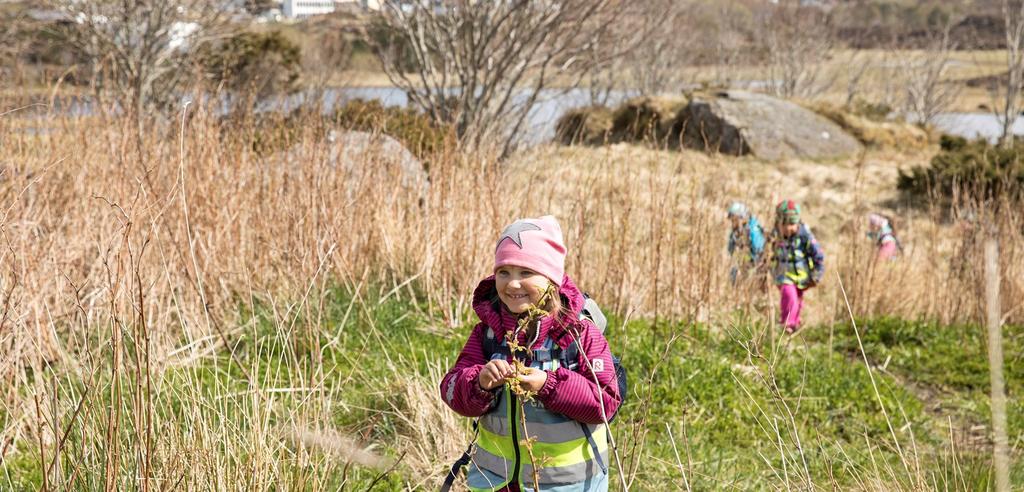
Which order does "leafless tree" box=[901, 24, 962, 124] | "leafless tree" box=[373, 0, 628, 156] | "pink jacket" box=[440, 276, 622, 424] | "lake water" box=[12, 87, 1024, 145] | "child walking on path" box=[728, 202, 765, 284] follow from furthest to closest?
"leafless tree" box=[901, 24, 962, 124] → "leafless tree" box=[373, 0, 628, 156] → "lake water" box=[12, 87, 1024, 145] → "child walking on path" box=[728, 202, 765, 284] → "pink jacket" box=[440, 276, 622, 424]

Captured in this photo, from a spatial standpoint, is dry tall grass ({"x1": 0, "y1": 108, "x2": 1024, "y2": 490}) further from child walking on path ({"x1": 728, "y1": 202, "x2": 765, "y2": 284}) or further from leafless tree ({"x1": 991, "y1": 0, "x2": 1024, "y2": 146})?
leafless tree ({"x1": 991, "y1": 0, "x2": 1024, "y2": 146})

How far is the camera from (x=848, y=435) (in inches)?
152

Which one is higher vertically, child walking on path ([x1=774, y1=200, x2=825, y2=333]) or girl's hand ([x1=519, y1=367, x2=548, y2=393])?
girl's hand ([x1=519, y1=367, x2=548, y2=393])

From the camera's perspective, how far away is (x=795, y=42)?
23.2 meters

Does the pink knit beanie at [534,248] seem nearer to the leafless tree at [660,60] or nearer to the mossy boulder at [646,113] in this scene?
the mossy boulder at [646,113]

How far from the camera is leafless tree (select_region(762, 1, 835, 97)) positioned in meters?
23.3

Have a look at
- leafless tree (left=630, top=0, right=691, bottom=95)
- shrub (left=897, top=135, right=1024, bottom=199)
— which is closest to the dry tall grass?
shrub (left=897, top=135, right=1024, bottom=199)

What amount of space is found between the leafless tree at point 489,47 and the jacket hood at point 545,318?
17.9ft

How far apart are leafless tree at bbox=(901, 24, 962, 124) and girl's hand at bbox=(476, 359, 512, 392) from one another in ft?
67.8

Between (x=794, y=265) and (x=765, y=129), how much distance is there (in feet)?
34.7

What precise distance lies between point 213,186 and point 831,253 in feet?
22.9

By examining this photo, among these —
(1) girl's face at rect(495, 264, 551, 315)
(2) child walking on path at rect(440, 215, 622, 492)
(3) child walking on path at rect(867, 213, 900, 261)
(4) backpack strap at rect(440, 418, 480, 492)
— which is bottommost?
(3) child walking on path at rect(867, 213, 900, 261)

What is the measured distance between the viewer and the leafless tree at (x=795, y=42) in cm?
2331

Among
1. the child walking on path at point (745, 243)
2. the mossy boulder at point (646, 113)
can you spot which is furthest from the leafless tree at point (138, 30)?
the mossy boulder at point (646, 113)
